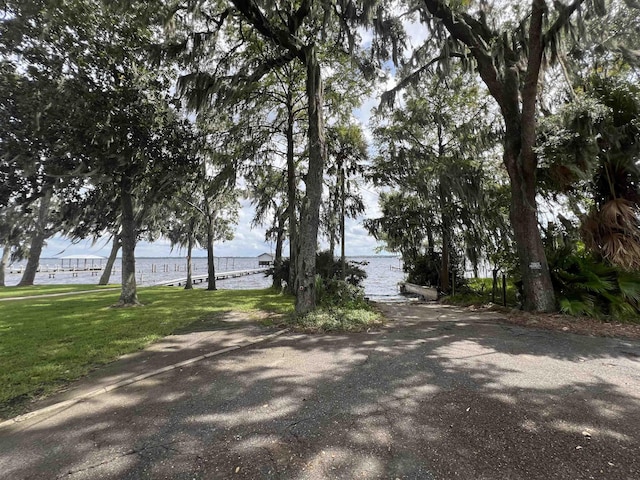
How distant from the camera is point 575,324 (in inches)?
223

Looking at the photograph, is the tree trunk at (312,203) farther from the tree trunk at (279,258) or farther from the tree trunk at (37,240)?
the tree trunk at (37,240)

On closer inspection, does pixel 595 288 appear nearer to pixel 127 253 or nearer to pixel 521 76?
pixel 521 76

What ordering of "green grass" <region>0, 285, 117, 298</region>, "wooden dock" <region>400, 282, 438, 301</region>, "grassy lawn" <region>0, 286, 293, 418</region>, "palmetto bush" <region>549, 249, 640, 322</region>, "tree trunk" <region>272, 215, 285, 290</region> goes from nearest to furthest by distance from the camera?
"grassy lawn" <region>0, 286, 293, 418</region> → "palmetto bush" <region>549, 249, 640, 322</region> → "wooden dock" <region>400, 282, 438, 301</region> → "green grass" <region>0, 285, 117, 298</region> → "tree trunk" <region>272, 215, 285, 290</region>

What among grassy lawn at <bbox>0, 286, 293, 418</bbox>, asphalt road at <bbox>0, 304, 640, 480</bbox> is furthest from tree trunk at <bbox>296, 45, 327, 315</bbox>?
asphalt road at <bbox>0, 304, 640, 480</bbox>

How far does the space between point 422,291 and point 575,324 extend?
848cm

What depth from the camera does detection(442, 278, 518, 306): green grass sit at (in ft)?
30.6

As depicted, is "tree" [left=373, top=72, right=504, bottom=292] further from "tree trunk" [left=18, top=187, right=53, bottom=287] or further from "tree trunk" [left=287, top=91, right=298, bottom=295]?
"tree trunk" [left=18, top=187, right=53, bottom=287]

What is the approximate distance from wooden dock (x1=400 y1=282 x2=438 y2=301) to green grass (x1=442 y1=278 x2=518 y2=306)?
112 centimetres

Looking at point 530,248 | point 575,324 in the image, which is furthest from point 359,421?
point 530,248

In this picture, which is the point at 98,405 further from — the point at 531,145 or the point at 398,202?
the point at 398,202

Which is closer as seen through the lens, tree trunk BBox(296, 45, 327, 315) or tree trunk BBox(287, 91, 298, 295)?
tree trunk BBox(296, 45, 327, 315)

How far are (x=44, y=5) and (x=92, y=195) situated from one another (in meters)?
5.81

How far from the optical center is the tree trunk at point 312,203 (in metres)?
7.47

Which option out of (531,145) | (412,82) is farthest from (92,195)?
(531,145)
